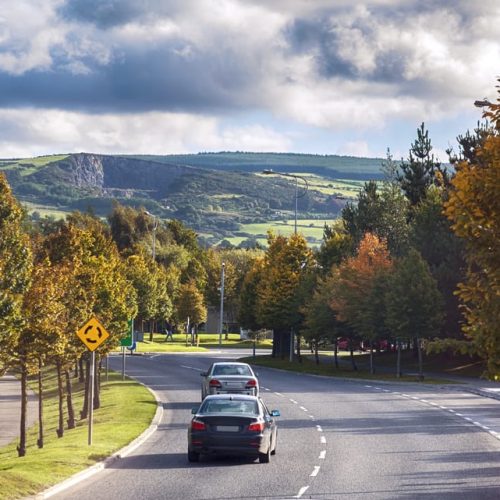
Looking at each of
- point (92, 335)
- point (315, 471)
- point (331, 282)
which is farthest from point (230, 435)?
point (331, 282)

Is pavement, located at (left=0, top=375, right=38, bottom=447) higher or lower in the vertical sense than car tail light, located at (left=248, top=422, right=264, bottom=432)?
lower

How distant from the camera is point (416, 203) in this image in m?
96.1

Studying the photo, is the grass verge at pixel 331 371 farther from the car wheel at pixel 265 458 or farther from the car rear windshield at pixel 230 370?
the car wheel at pixel 265 458

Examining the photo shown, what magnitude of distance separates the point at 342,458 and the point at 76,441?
8.32m

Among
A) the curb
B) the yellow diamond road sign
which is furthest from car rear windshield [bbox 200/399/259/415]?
the yellow diamond road sign

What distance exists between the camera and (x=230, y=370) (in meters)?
41.0

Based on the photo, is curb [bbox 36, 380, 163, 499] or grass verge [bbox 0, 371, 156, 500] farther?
grass verge [bbox 0, 371, 156, 500]

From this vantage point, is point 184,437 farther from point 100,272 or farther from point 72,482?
point 100,272

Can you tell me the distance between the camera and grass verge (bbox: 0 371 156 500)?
20375 mm

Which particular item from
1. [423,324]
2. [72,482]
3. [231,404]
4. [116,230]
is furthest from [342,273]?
[116,230]

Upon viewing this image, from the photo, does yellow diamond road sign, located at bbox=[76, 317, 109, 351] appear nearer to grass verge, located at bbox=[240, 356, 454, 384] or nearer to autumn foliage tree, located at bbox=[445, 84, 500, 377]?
autumn foliage tree, located at bbox=[445, 84, 500, 377]

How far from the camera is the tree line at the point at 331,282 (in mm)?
17188

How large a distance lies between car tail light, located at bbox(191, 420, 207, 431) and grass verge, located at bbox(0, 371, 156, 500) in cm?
221

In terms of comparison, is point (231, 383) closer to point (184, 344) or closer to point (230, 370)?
point (230, 370)
